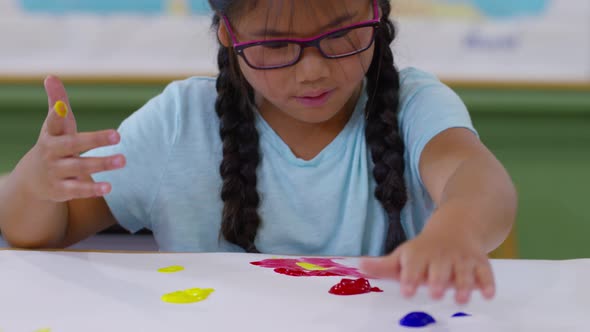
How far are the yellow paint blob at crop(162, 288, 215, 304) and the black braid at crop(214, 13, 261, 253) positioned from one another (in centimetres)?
29

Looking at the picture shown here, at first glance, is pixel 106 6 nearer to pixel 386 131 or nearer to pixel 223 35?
pixel 223 35

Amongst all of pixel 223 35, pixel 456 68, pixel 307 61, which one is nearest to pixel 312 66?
pixel 307 61

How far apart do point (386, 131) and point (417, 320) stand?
0.40m

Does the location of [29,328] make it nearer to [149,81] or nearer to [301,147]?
[301,147]

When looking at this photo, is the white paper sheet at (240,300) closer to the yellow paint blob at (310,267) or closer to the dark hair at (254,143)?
the yellow paint blob at (310,267)

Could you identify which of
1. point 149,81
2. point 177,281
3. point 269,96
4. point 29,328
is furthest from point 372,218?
point 149,81

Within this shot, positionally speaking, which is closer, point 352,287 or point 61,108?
point 352,287

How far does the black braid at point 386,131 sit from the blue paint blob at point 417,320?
13.6 inches

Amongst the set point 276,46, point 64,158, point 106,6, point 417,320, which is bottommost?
point 417,320

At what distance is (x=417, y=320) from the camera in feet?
1.82

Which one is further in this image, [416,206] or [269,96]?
[416,206]

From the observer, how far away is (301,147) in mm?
961

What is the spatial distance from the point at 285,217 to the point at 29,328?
1.42 ft

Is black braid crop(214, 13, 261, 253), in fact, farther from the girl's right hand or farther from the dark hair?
the girl's right hand
